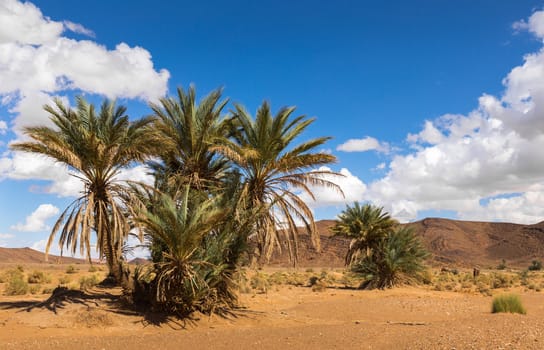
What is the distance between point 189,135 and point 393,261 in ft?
45.6

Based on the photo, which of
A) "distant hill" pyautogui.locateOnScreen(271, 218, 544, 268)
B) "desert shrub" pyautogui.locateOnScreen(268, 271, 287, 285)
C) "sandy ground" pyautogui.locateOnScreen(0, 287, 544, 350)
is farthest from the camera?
"distant hill" pyautogui.locateOnScreen(271, 218, 544, 268)

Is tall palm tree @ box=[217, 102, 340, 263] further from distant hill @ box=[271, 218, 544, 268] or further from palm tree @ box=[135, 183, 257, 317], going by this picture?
distant hill @ box=[271, 218, 544, 268]

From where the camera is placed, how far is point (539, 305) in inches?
701

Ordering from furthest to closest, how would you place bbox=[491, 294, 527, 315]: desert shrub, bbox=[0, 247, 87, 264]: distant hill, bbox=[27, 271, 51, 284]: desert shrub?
bbox=[0, 247, 87, 264]: distant hill → bbox=[27, 271, 51, 284]: desert shrub → bbox=[491, 294, 527, 315]: desert shrub

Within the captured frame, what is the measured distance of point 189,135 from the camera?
50.3 ft

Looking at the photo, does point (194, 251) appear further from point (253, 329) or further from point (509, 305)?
point (509, 305)

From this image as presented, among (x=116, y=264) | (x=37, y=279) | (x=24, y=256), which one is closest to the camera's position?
(x=116, y=264)

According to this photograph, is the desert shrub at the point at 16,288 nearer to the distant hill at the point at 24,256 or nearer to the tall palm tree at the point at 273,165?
the tall palm tree at the point at 273,165

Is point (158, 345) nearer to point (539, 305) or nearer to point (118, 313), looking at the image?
point (118, 313)

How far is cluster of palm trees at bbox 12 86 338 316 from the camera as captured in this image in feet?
39.4

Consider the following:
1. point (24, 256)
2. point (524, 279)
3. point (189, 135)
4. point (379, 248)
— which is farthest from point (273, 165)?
point (24, 256)

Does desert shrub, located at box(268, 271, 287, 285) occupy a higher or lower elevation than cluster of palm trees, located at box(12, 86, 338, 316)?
lower

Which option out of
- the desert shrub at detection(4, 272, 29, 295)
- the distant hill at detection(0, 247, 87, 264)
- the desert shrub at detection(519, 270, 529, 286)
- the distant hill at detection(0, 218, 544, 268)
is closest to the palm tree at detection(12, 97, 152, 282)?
the desert shrub at detection(4, 272, 29, 295)

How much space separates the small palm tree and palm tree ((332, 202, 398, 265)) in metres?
0.37
